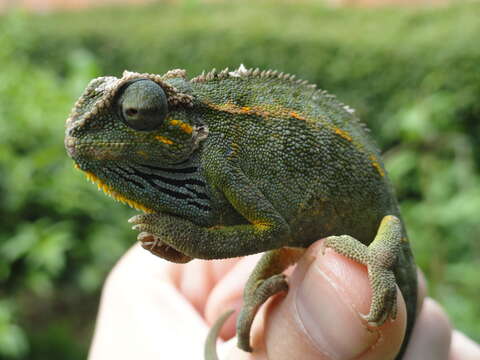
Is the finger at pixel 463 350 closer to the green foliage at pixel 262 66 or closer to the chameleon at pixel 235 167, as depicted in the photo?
the green foliage at pixel 262 66

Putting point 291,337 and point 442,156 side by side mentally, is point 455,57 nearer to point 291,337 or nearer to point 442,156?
point 442,156

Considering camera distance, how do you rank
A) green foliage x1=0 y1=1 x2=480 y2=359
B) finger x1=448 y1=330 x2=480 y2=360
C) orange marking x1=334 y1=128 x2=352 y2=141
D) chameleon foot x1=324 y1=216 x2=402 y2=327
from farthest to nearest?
green foliage x1=0 y1=1 x2=480 y2=359
finger x1=448 y1=330 x2=480 y2=360
orange marking x1=334 y1=128 x2=352 y2=141
chameleon foot x1=324 y1=216 x2=402 y2=327

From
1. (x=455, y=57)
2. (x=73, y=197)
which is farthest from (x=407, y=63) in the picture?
(x=73, y=197)

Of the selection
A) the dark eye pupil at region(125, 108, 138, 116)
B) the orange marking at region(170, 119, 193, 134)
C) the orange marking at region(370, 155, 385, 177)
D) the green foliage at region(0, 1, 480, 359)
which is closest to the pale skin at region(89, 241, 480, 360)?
the orange marking at region(370, 155, 385, 177)

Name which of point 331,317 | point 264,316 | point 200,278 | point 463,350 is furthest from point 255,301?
point 463,350

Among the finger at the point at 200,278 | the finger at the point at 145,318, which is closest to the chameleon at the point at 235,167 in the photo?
the finger at the point at 145,318

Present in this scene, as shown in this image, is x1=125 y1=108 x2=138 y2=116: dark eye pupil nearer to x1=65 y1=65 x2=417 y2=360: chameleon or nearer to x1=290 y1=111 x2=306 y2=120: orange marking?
x1=65 y1=65 x2=417 y2=360: chameleon

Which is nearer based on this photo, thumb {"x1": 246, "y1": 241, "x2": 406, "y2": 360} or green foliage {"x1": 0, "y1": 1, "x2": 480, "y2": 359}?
thumb {"x1": 246, "y1": 241, "x2": 406, "y2": 360}

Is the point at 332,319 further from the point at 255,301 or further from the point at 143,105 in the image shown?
the point at 143,105
